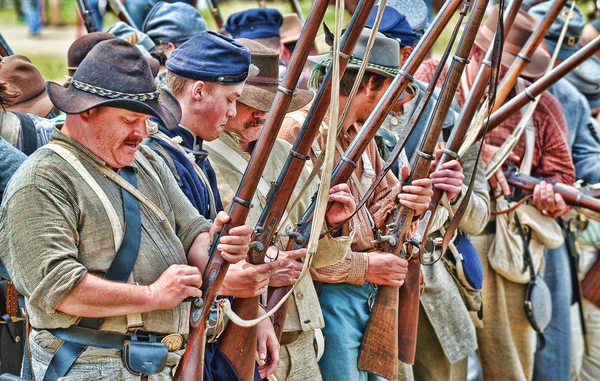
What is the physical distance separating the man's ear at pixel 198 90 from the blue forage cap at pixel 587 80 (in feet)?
16.8

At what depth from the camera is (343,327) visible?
4484 millimetres

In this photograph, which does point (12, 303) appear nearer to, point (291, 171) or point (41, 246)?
point (41, 246)

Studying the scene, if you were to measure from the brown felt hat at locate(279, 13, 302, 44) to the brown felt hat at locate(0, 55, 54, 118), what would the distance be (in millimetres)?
3155

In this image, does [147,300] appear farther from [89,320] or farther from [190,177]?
[190,177]

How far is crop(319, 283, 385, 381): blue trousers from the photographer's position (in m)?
4.44

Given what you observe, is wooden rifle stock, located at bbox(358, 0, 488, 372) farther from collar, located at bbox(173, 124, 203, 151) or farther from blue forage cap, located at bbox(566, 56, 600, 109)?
blue forage cap, located at bbox(566, 56, 600, 109)

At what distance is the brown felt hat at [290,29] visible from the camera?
7.82 meters

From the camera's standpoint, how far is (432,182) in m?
4.70

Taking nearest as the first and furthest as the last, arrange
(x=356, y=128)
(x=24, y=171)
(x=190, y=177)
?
(x=24, y=171) → (x=190, y=177) → (x=356, y=128)

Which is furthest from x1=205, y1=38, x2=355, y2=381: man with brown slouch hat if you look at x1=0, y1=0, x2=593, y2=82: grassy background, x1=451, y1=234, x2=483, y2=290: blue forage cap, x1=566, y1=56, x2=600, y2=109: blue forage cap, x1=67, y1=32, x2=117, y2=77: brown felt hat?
x1=0, y1=0, x2=593, y2=82: grassy background

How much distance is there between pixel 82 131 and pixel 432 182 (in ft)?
6.97

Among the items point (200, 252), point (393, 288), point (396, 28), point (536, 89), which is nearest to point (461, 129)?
point (536, 89)

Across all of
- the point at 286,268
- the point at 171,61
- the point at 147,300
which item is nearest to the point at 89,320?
the point at 147,300

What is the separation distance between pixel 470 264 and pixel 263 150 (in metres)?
2.41
